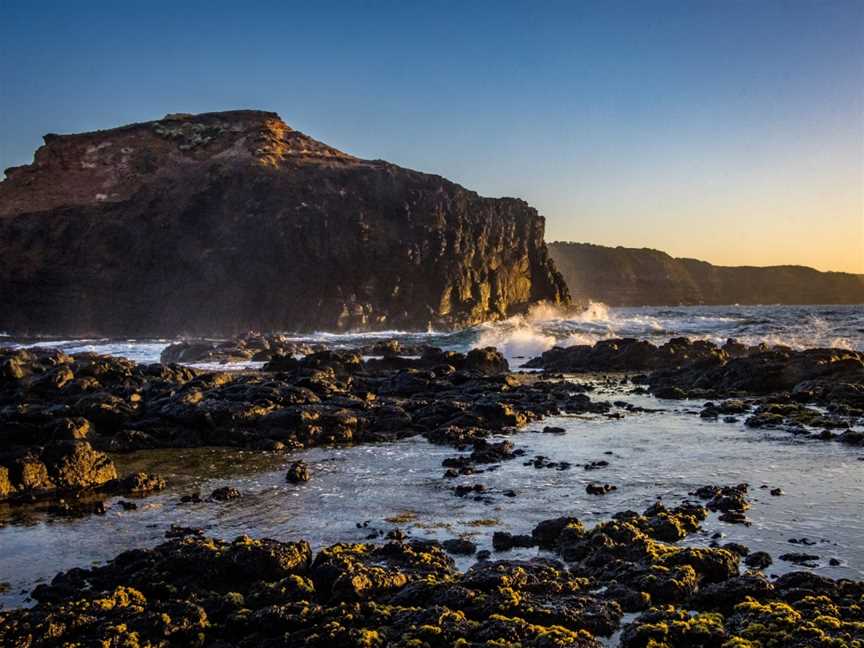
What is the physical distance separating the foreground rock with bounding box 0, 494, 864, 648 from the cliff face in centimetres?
6898

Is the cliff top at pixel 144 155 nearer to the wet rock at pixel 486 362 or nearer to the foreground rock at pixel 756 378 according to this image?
the wet rock at pixel 486 362

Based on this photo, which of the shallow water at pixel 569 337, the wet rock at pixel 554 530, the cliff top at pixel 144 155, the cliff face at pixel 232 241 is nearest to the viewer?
the wet rock at pixel 554 530

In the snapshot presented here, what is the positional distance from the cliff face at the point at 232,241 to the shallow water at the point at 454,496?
61.3m

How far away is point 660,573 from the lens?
8.38 m

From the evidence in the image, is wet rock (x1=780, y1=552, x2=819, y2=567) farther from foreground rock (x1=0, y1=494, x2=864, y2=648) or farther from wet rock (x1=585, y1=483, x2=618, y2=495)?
wet rock (x1=585, y1=483, x2=618, y2=495)

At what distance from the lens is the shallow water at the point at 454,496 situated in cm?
1030

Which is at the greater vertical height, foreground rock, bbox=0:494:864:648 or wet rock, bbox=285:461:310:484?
foreground rock, bbox=0:494:864:648

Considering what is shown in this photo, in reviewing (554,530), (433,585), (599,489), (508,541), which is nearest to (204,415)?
(599,489)

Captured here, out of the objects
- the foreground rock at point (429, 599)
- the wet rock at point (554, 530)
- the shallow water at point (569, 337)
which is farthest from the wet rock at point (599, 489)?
the shallow water at point (569, 337)

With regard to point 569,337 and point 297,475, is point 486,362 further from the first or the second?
point 297,475

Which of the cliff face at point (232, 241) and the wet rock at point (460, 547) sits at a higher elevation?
the cliff face at point (232, 241)

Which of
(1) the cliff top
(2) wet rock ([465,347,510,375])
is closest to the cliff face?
(1) the cliff top

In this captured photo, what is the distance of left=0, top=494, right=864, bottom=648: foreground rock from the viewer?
6828mm

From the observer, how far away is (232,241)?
80000 mm
